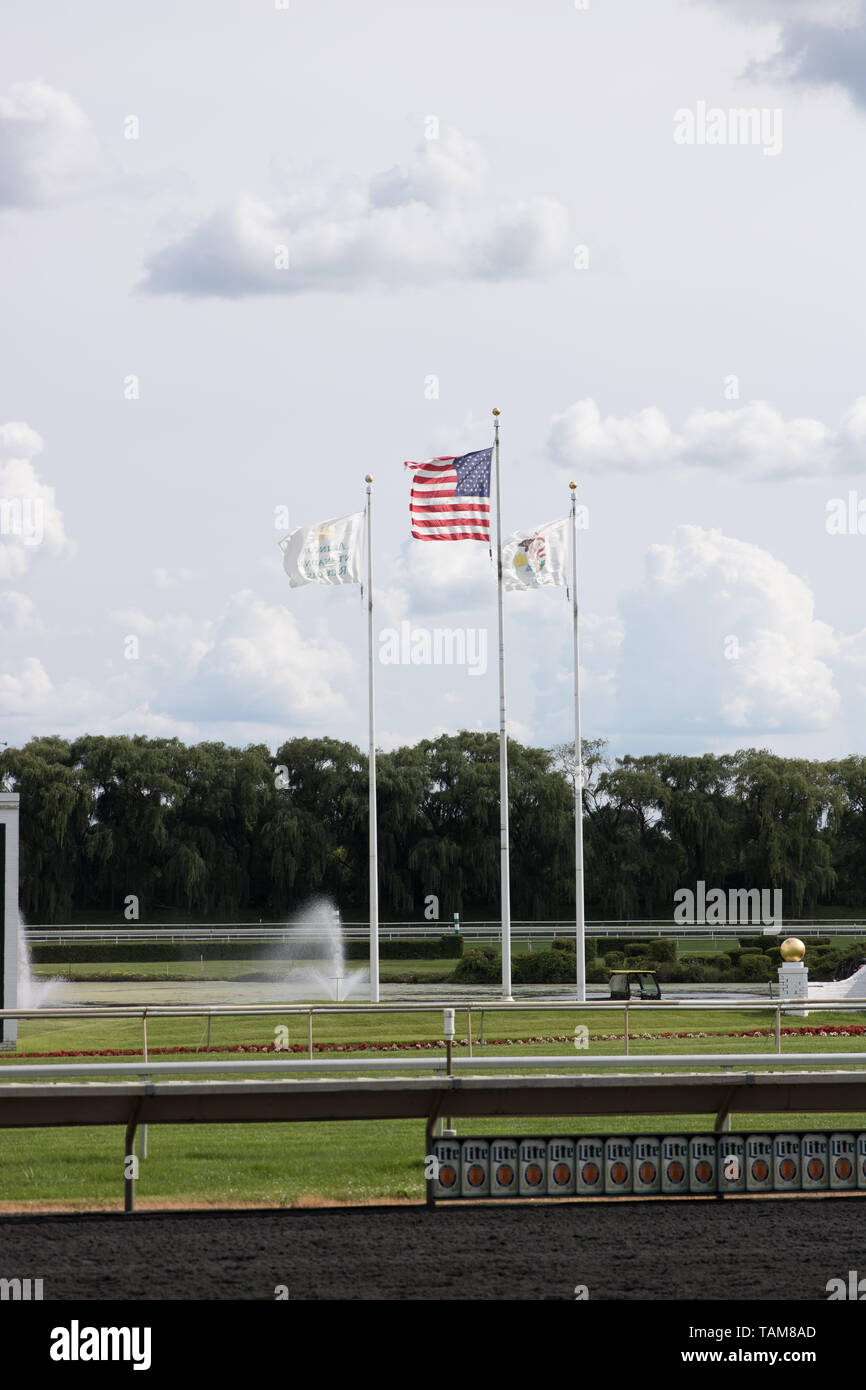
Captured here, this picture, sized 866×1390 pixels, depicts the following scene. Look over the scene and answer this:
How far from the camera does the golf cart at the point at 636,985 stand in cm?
3372

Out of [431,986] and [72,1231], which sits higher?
[72,1231]

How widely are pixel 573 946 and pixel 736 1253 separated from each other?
128ft

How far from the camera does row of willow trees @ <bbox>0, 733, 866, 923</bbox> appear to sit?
70.3 m

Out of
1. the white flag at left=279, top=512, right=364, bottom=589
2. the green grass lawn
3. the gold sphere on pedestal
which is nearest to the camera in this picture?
the green grass lawn

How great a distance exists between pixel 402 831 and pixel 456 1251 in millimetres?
65228

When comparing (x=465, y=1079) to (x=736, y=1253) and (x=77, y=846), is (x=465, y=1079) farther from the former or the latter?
(x=77, y=846)

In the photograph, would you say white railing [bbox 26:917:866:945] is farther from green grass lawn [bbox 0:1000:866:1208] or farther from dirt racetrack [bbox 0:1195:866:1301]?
dirt racetrack [bbox 0:1195:866:1301]

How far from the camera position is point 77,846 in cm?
7212

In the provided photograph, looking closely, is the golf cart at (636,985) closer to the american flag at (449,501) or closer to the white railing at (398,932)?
the american flag at (449,501)

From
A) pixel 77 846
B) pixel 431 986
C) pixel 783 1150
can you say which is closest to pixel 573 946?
pixel 431 986

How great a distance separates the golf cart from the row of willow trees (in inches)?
1339

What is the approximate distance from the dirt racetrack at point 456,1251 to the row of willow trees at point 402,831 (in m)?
60.9

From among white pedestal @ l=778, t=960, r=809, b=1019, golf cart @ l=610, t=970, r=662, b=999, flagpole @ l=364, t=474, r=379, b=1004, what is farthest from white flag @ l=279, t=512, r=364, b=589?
white pedestal @ l=778, t=960, r=809, b=1019
